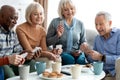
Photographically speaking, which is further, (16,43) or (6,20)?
(16,43)

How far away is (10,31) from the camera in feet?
8.60

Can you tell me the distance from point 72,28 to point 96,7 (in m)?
1.04

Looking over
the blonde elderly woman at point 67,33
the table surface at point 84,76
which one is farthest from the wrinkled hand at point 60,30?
the table surface at point 84,76

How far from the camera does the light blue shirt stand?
2618mm

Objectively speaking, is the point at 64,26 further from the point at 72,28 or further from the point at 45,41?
the point at 45,41

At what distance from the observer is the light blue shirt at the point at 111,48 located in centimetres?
262

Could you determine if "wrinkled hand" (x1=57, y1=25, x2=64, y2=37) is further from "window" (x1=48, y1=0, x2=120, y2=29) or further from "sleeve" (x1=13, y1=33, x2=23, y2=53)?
"window" (x1=48, y1=0, x2=120, y2=29)

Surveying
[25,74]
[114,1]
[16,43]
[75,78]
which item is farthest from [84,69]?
[114,1]

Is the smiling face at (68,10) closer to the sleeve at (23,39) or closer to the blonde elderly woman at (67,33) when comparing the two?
the blonde elderly woman at (67,33)

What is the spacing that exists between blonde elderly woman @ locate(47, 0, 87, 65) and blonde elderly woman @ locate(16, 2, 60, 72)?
13 centimetres

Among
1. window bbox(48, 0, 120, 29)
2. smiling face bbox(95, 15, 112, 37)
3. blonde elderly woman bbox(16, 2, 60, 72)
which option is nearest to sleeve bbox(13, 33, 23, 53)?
blonde elderly woman bbox(16, 2, 60, 72)

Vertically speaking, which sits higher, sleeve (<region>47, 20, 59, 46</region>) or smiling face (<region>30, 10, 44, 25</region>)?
smiling face (<region>30, 10, 44, 25</region>)

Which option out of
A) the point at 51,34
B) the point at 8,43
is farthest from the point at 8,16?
the point at 51,34

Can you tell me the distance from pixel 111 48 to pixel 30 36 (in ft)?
3.16
